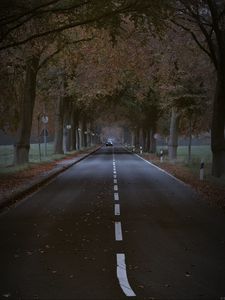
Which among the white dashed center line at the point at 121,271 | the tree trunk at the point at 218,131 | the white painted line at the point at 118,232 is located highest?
the tree trunk at the point at 218,131

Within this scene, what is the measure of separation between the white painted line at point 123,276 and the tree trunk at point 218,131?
54.7 ft

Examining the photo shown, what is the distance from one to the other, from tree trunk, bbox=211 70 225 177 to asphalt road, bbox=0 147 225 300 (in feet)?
28.5

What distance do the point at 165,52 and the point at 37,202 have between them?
18.8 metres

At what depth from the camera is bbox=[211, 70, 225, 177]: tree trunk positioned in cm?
2448

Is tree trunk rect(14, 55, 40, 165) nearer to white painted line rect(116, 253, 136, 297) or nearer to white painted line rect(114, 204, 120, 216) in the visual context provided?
white painted line rect(114, 204, 120, 216)

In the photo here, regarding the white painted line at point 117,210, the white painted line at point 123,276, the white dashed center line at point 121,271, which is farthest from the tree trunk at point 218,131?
the white painted line at point 123,276

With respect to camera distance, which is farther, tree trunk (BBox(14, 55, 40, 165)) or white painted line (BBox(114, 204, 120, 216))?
tree trunk (BBox(14, 55, 40, 165))

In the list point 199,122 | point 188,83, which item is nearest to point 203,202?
point 188,83

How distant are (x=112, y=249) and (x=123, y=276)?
1.83 m

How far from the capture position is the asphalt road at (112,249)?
6.71 metres

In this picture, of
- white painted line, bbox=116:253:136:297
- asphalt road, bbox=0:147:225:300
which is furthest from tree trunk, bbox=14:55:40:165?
white painted line, bbox=116:253:136:297

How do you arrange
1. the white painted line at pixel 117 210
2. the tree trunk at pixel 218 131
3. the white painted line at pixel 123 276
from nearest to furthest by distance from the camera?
1. the white painted line at pixel 123 276
2. the white painted line at pixel 117 210
3. the tree trunk at pixel 218 131

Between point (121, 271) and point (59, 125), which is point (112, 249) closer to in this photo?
point (121, 271)

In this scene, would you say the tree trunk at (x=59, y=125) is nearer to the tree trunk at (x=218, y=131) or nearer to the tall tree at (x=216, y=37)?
the tall tree at (x=216, y=37)
